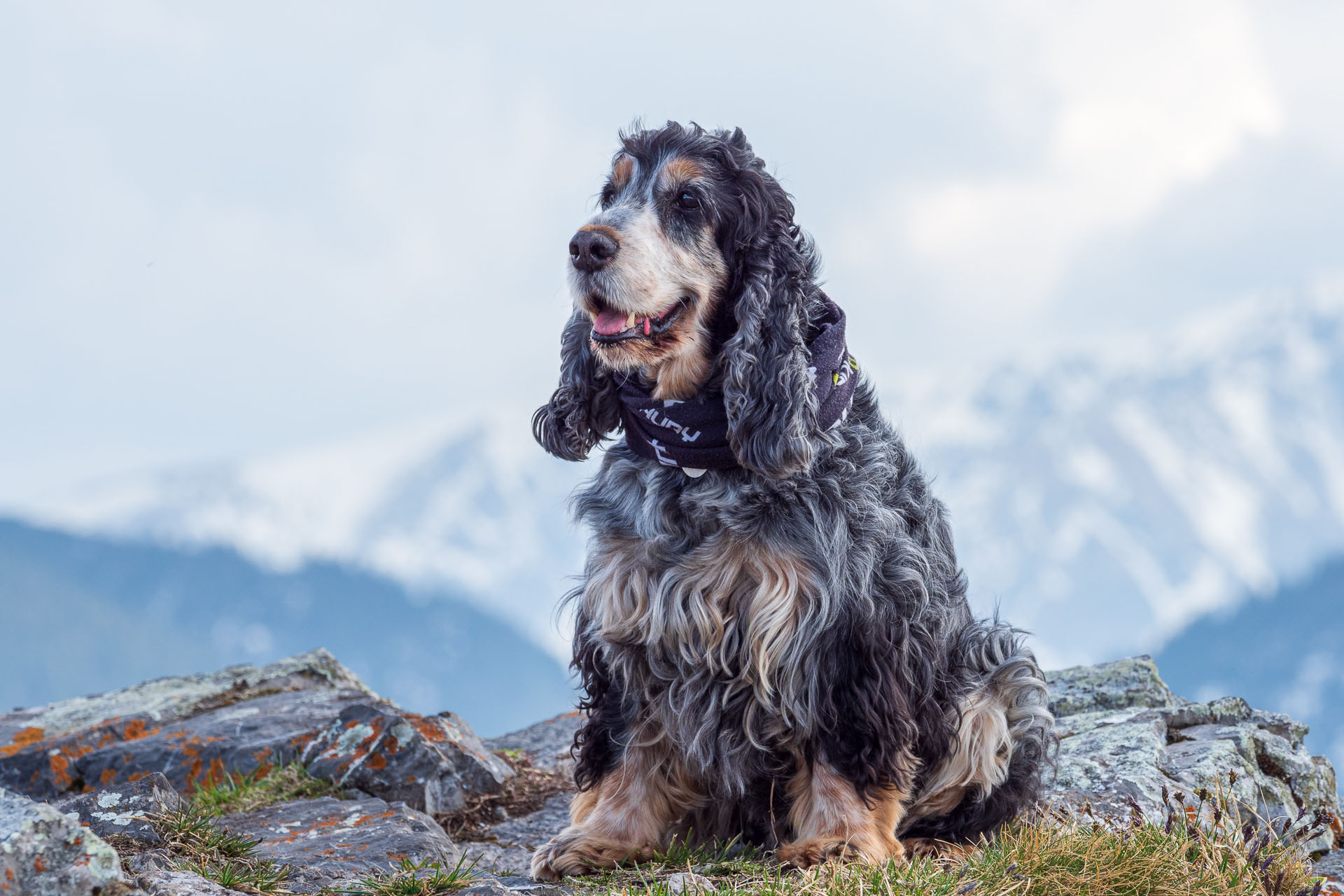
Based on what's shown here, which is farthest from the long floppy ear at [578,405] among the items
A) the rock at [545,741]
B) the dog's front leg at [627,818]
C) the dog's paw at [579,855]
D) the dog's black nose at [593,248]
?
the rock at [545,741]

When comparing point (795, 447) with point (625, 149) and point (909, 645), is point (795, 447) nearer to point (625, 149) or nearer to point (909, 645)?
point (909, 645)

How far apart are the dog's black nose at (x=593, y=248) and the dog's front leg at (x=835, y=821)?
210cm

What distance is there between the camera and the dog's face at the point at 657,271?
14.4ft

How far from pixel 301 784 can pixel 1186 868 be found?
15.0 ft

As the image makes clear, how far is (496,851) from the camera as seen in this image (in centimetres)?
625

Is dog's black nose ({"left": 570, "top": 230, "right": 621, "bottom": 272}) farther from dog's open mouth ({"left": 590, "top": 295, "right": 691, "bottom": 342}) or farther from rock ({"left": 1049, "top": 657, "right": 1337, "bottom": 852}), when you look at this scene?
rock ({"left": 1049, "top": 657, "right": 1337, "bottom": 852})

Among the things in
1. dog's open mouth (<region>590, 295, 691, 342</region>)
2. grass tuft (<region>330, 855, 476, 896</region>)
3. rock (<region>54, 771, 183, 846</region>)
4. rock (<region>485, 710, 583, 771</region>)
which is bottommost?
grass tuft (<region>330, 855, 476, 896</region>)

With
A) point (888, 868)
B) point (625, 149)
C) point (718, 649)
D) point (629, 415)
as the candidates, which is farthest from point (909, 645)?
point (625, 149)

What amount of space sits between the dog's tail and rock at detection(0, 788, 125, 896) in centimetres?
320

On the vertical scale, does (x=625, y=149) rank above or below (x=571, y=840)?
above

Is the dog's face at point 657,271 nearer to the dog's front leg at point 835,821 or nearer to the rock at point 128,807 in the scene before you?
the dog's front leg at point 835,821

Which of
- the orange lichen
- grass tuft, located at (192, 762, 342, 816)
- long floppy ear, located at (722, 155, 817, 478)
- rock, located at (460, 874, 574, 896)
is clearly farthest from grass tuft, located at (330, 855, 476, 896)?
the orange lichen

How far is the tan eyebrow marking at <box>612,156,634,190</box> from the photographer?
4793 mm

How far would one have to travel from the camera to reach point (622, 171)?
189 inches
